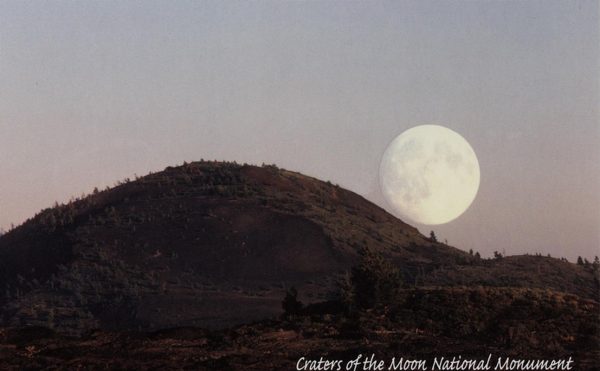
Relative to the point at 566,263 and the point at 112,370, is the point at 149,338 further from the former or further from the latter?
the point at 566,263

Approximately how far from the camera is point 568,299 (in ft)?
139

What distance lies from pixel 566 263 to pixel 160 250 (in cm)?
3954

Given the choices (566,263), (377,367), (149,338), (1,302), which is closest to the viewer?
(377,367)

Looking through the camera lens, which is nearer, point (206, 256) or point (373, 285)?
point (373, 285)

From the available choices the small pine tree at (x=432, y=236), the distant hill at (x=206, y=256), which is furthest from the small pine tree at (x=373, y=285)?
the small pine tree at (x=432, y=236)

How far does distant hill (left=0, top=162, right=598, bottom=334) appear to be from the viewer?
181 feet

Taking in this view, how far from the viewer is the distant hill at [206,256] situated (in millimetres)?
55188

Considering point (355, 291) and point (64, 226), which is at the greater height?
point (64, 226)

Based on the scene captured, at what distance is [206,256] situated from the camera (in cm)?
6769

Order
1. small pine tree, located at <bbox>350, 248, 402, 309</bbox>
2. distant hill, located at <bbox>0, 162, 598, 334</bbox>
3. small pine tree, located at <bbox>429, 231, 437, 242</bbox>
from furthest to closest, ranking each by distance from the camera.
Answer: small pine tree, located at <bbox>429, 231, 437, 242</bbox>
distant hill, located at <bbox>0, 162, 598, 334</bbox>
small pine tree, located at <bbox>350, 248, 402, 309</bbox>

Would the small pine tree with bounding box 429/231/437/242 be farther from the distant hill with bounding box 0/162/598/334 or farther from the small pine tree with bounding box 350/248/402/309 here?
the small pine tree with bounding box 350/248/402/309

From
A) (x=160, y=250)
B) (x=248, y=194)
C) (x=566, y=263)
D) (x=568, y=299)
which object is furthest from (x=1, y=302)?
(x=566, y=263)

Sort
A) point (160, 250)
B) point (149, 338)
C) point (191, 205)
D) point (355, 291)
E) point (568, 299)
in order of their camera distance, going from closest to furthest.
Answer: point (149, 338) < point (355, 291) < point (568, 299) < point (160, 250) < point (191, 205)

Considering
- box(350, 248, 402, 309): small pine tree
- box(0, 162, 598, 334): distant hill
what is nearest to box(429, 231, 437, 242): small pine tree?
box(0, 162, 598, 334): distant hill
